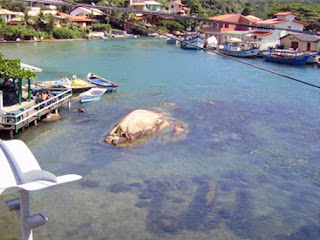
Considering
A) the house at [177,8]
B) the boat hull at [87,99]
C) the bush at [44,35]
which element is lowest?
the boat hull at [87,99]

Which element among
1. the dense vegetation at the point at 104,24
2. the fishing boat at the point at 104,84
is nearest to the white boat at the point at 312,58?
the dense vegetation at the point at 104,24

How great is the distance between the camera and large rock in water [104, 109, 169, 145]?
15.9 metres

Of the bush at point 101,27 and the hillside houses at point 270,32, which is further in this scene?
the bush at point 101,27

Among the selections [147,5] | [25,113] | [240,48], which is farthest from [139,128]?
[147,5]

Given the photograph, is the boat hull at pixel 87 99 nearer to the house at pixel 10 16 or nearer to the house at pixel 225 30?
the house at pixel 225 30

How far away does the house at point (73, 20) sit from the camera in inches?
2852

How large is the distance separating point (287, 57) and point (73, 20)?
4729 cm

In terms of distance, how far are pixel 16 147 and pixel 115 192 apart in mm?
6009

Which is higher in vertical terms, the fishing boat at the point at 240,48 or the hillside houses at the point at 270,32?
the hillside houses at the point at 270,32

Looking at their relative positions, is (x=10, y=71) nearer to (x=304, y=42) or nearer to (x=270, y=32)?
(x=304, y=42)

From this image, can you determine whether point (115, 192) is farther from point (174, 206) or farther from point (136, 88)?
point (136, 88)

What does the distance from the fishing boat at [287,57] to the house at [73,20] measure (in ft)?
136

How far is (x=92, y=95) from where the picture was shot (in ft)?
74.8

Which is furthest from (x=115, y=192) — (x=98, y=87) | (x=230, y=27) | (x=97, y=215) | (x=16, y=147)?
(x=230, y=27)
